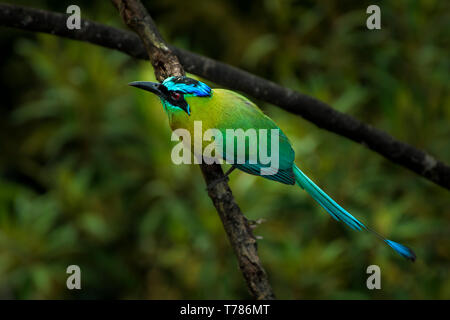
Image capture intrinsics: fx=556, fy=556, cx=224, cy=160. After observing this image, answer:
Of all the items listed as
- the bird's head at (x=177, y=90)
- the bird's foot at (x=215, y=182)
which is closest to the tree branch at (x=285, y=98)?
the bird's head at (x=177, y=90)

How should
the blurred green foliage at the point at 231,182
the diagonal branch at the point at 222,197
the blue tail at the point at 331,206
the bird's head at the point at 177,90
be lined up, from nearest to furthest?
the diagonal branch at the point at 222,197
the bird's head at the point at 177,90
the blue tail at the point at 331,206
the blurred green foliage at the point at 231,182

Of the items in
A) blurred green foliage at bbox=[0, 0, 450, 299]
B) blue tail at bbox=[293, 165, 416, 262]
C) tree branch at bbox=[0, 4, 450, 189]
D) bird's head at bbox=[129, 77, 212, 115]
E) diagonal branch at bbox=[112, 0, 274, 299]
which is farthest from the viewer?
blurred green foliage at bbox=[0, 0, 450, 299]

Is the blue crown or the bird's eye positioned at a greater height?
the blue crown

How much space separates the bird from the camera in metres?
1.59

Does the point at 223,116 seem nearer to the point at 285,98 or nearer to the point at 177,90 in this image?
the point at 177,90

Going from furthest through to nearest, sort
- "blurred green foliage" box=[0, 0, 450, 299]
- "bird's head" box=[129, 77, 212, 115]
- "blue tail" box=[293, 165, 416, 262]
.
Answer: "blurred green foliage" box=[0, 0, 450, 299] → "blue tail" box=[293, 165, 416, 262] → "bird's head" box=[129, 77, 212, 115]

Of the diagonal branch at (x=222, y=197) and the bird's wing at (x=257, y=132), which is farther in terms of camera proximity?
the bird's wing at (x=257, y=132)

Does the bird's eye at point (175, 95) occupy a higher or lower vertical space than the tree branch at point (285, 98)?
lower

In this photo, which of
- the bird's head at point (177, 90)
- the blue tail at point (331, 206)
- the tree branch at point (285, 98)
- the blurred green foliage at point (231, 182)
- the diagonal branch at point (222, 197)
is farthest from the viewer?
the blurred green foliage at point (231, 182)

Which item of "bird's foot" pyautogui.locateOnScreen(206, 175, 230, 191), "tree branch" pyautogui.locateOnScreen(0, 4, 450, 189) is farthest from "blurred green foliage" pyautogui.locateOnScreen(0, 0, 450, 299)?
"bird's foot" pyautogui.locateOnScreen(206, 175, 230, 191)

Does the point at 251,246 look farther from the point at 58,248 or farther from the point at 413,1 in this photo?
the point at 413,1

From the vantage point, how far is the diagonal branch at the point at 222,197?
58.3 inches

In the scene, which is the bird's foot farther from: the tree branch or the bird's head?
the tree branch

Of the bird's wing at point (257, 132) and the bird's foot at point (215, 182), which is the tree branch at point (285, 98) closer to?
the bird's wing at point (257, 132)
